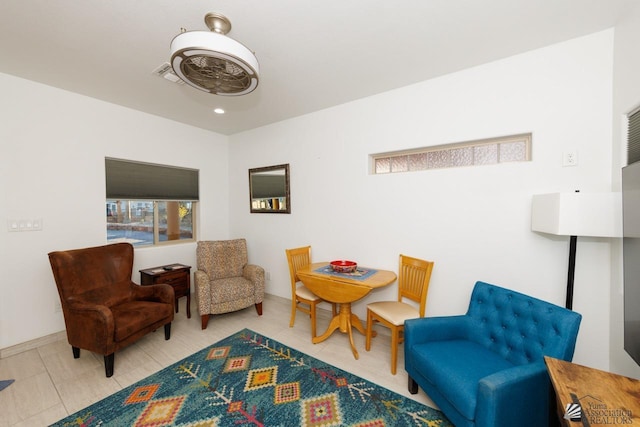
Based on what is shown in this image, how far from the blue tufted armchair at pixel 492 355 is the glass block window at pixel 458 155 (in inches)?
44.0

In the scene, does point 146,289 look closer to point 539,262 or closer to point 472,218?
point 472,218

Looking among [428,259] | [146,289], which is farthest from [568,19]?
[146,289]

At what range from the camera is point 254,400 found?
→ 178 centimetres

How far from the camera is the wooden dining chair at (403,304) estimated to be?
6.72 ft

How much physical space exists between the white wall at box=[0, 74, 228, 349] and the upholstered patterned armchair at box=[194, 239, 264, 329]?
0.86 m

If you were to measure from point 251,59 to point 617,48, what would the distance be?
2433mm

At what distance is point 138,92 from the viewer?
2631mm

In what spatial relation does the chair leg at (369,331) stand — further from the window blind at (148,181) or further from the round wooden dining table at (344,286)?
the window blind at (148,181)

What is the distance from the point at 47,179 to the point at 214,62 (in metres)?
2.38

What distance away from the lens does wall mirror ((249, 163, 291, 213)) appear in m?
3.48

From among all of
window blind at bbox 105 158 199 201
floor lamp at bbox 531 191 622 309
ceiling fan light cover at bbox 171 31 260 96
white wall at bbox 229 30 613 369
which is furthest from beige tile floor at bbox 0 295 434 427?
ceiling fan light cover at bbox 171 31 260 96

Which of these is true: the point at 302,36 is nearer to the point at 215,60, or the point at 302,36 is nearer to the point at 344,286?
the point at 215,60

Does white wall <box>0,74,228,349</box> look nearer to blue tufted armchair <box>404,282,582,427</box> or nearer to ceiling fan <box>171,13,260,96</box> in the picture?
ceiling fan <box>171,13,260,96</box>

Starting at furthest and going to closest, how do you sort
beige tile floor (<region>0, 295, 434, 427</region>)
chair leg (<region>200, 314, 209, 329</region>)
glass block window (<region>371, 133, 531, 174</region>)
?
chair leg (<region>200, 314, 209, 329</region>) → glass block window (<region>371, 133, 531, 174</region>) → beige tile floor (<region>0, 295, 434, 427</region>)
